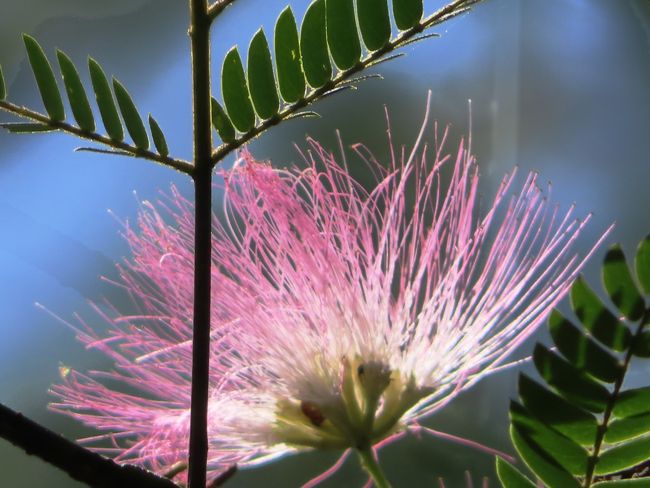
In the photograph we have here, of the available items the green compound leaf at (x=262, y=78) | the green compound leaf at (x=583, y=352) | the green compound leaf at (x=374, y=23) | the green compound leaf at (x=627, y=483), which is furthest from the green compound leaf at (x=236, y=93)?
the green compound leaf at (x=627, y=483)

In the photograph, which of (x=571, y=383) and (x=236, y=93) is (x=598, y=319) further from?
(x=236, y=93)

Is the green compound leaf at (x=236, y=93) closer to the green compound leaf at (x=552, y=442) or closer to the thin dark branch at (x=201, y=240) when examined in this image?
the thin dark branch at (x=201, y=240)

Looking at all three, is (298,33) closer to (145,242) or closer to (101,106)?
(101,106)

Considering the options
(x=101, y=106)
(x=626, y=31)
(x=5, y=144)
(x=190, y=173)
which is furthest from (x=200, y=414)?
(x=626, y=31)

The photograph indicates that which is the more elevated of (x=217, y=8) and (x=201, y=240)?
(x=217, y=8)

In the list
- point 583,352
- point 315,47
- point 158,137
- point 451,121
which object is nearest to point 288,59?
point 315,47
